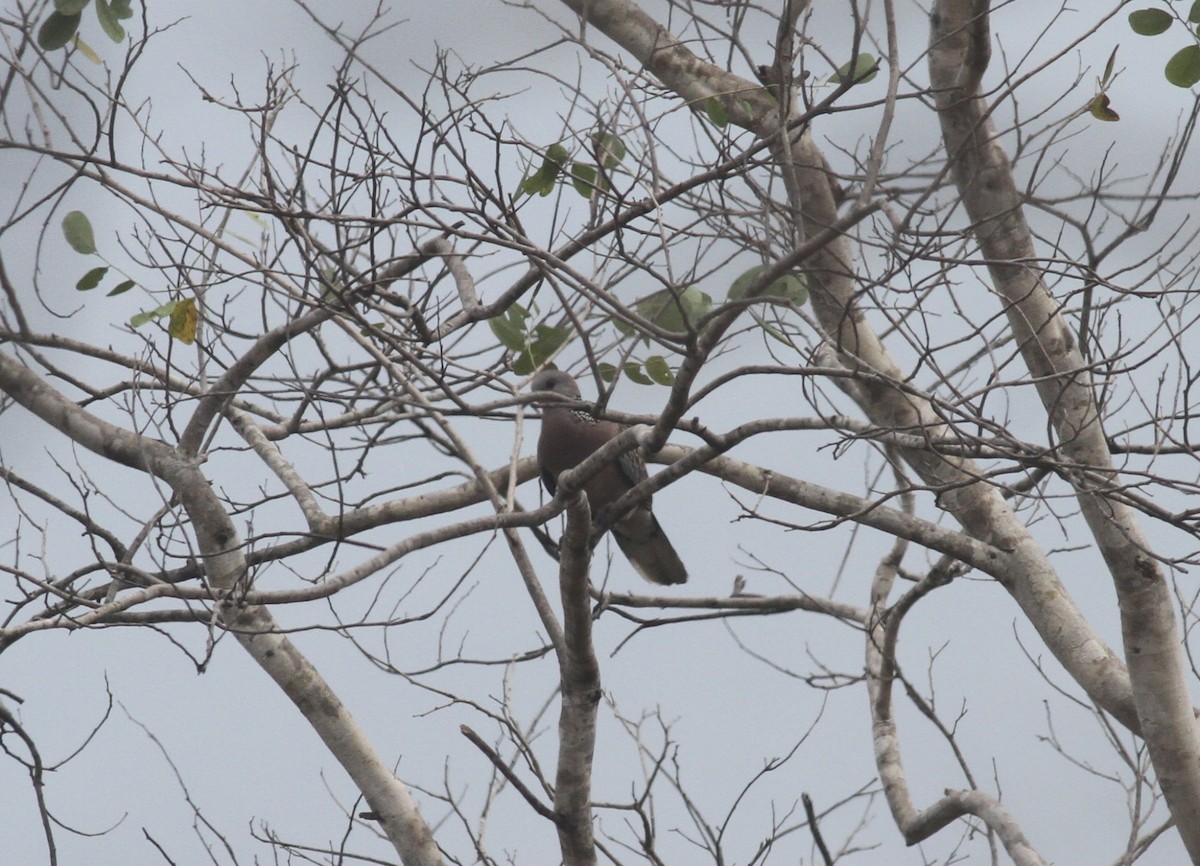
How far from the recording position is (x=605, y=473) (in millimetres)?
4652

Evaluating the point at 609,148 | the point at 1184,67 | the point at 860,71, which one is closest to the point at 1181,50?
the point at 1184,67

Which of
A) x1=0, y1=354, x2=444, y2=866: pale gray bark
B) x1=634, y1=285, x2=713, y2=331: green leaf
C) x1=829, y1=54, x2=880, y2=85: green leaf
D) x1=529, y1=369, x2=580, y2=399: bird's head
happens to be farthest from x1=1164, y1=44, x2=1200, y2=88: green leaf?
x1=0, y1=354, x2=444, y2=866: pale gray bark

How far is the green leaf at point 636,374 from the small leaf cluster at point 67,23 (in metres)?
1.56

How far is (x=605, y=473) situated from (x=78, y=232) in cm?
214

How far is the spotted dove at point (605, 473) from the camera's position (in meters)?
4.39

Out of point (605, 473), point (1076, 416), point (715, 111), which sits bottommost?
point (1076, 416)

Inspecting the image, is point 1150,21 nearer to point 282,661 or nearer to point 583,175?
point 583,175

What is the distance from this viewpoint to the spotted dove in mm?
4395

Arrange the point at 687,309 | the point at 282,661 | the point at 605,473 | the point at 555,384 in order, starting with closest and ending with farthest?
the point at 687,309 < the point at 282,661 < the point at 555,384 < the point at 605,473

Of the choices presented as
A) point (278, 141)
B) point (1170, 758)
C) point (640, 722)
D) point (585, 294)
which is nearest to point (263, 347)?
point (278, 141)

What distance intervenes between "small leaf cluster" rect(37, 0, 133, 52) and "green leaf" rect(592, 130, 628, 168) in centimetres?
127

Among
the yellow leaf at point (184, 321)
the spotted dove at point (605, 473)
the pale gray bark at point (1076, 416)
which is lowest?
the pale gray bark at point (1076, 416)

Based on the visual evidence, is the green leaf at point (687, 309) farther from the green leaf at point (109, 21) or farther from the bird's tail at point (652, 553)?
the bird's tail at point (652, 553)

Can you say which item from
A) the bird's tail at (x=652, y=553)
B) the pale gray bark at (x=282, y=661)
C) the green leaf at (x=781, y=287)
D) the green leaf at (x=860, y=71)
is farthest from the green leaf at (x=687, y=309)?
the bird's tail at (x=652, y=553)
